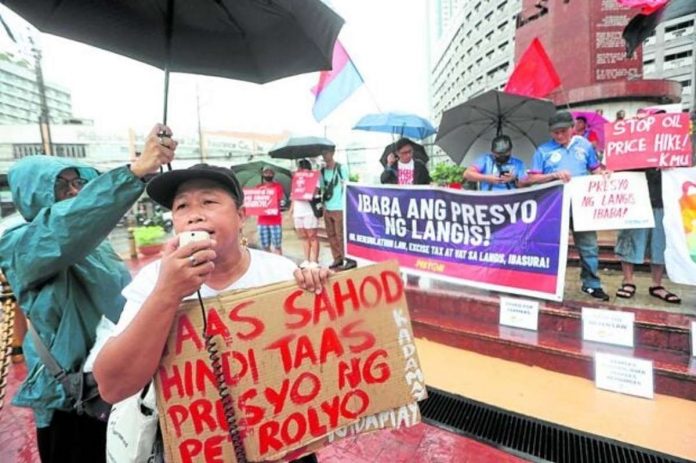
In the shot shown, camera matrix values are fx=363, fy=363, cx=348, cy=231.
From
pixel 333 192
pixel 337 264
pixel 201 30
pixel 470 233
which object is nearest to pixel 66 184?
pixel 201 30

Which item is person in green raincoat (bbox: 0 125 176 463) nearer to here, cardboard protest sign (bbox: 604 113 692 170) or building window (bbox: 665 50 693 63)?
cardboard protest sign (bbox: 604 113 692 170)

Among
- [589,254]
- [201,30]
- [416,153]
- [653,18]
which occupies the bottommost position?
[589,254]

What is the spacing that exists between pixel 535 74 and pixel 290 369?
583 cm

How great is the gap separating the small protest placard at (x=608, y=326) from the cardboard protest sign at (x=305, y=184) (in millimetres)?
4153

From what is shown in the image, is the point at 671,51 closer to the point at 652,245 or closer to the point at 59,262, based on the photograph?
the point at 652,245

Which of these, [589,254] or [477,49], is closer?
[589,254]

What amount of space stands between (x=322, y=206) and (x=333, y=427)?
4679 mm

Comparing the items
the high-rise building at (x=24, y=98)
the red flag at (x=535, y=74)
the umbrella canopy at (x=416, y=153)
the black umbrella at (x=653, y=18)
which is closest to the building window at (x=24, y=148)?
the high-rise building at (x=24, y=98)

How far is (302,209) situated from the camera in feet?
20.0

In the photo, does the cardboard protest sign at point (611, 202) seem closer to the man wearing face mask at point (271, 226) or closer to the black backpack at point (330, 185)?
the black backpack at point (330, 185)

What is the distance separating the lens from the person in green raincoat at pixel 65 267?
1.15 meters

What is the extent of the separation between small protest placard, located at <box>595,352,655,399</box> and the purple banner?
64 cm

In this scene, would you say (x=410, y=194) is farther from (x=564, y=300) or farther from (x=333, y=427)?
(x=333, y=427)

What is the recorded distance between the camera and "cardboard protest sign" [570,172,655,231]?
131 inches
